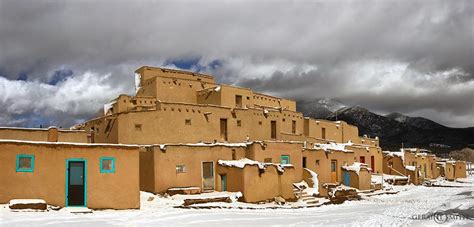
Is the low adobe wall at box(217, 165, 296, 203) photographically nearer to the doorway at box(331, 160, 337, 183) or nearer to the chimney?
the doorway at box(331, 160, 337, 183)

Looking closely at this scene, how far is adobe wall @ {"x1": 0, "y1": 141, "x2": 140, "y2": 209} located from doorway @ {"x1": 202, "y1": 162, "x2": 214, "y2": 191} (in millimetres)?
7672

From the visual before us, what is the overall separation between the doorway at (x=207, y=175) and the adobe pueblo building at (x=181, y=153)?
70 mm

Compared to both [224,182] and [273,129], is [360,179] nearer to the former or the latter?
[273,129]

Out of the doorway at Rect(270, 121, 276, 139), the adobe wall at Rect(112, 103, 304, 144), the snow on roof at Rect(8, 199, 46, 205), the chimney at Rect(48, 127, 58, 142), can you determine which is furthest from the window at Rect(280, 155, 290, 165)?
the snow on roof at Rect(8, 199, 46, 205)

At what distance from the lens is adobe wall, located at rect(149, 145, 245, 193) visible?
94.9 feet

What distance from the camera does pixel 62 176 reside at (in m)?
21.9

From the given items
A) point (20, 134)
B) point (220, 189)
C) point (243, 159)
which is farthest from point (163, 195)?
point (20, 134)

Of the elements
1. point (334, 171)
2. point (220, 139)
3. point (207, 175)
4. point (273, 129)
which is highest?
point (273, 129)

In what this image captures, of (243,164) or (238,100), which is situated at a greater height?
(238,100)

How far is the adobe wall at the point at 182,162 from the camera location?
28922 mm

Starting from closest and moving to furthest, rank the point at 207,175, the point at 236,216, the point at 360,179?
the point at 236,216 < the point at 207,175 < the point at 360,179

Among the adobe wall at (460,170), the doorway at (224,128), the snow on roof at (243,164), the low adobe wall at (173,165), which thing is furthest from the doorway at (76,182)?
the adobe wall at (460,170)

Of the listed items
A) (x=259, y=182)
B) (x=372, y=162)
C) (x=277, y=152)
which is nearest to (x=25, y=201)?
(x=259, y=182)

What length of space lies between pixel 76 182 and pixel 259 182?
12198mm
